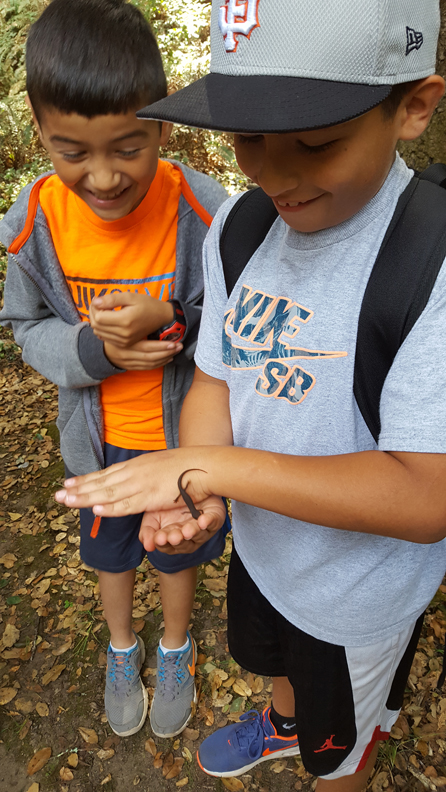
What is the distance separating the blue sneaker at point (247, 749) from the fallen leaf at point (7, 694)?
112 centimetres

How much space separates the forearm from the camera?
1100mm

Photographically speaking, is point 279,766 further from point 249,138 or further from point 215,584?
point 249,138

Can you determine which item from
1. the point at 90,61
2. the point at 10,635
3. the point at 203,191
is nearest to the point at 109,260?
the point at 203,191

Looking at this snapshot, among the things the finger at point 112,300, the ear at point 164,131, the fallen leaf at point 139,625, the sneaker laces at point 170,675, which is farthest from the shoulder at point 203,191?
the fallen leaf at point 139,625

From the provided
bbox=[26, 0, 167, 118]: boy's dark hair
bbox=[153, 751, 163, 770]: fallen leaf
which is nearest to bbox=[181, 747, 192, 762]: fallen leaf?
bbox=[153, 751, 163, 770]: fallen leaf

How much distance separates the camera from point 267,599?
1758 mm

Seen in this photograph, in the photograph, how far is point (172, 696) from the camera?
2.64 metres

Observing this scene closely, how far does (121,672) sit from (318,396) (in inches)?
85.9

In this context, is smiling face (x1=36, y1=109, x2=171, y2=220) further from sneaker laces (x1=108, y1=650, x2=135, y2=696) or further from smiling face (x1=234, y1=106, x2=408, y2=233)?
sneaker laces (x1=108, y1=650, x2=135, y2=696)

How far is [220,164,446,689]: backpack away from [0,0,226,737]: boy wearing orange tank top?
0.56 meters

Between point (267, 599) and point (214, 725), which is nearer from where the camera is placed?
point (267, 599)

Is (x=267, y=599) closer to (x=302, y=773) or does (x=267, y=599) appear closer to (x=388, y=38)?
(x=302, y=773)

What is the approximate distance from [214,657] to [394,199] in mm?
2759

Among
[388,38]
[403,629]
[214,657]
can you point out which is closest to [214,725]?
[214,657]
